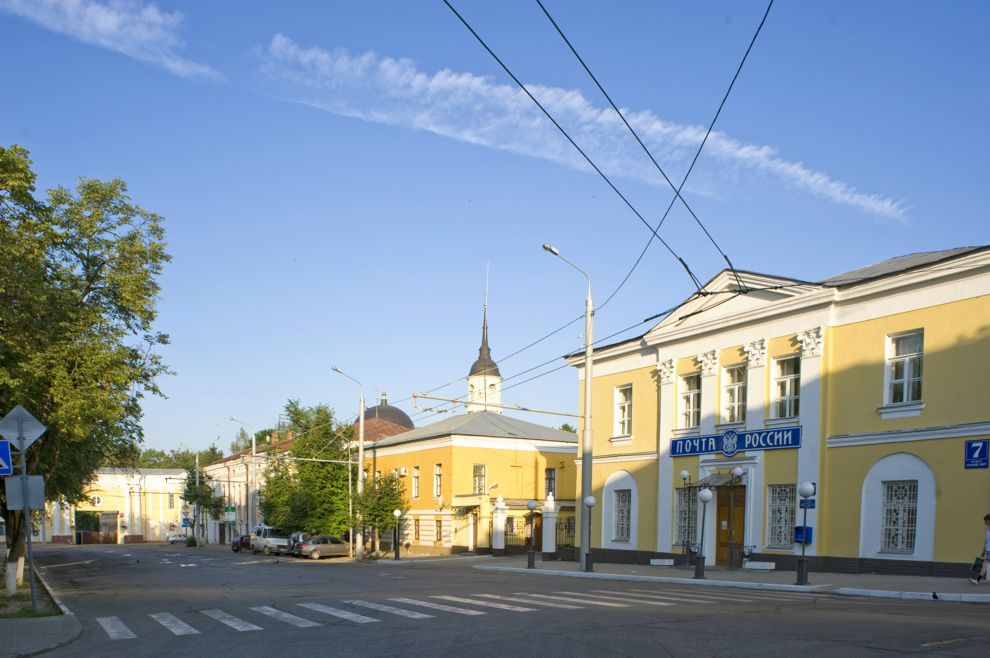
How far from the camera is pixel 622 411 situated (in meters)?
36.5

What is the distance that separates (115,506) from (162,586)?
265 ft

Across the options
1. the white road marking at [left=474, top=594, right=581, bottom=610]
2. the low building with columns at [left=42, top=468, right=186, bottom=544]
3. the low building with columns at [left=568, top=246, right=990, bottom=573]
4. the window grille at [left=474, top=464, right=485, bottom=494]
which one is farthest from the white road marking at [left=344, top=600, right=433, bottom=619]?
the low building with columns at [left=42, top=468, right=186, bottom=544]

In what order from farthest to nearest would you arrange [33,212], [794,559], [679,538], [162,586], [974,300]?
[679,538] < [794,559] < [162,586] < [974,300] < [33,212]

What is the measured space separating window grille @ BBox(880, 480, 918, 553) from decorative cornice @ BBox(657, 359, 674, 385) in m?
9.41

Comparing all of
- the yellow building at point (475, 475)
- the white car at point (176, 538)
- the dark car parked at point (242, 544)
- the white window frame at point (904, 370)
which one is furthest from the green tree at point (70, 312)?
the white car at point (176, 538)

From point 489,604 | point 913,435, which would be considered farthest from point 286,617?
point 913,435

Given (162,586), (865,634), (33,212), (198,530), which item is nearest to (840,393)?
(865,634)

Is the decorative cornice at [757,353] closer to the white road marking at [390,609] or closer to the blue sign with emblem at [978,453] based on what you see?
the blue sign with emblem at [978,453]

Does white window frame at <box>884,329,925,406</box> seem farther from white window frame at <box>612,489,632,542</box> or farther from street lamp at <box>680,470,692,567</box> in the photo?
white window frame at <box>612,489,632,542</box>

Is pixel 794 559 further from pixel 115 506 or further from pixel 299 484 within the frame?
pixel 115 506

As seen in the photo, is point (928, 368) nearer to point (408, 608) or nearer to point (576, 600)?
point (576, 600)

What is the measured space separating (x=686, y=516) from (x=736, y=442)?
13.4 ft

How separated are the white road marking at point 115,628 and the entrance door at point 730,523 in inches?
773

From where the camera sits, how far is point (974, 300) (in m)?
23.3
